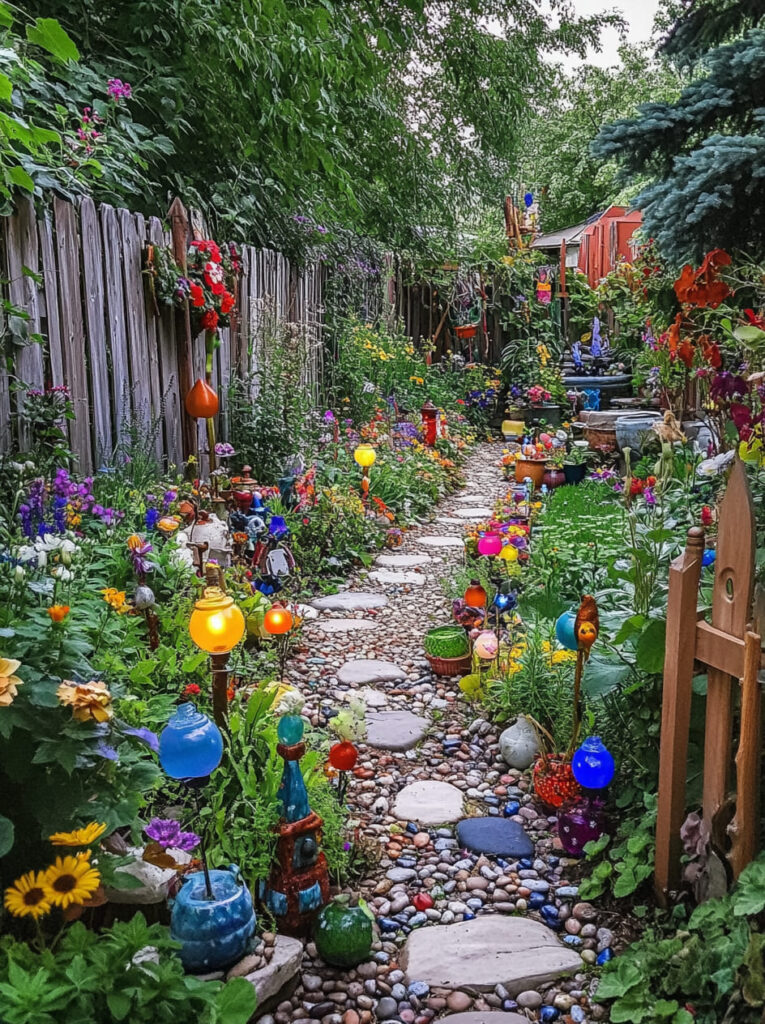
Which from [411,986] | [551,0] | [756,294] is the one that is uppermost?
[551,0]

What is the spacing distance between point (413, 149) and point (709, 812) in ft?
25.2

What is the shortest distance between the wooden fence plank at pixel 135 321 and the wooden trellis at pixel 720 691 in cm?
306

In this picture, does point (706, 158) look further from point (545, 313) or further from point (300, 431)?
point (545, 313)

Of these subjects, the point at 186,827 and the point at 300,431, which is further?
the point at 300,431

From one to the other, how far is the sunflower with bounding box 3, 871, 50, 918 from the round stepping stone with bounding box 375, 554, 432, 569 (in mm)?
3802

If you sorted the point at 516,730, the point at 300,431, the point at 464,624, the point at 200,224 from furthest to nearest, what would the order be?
the point at 300,431 → the point at 200,224 → the point at 464,624 → the point at 516,730

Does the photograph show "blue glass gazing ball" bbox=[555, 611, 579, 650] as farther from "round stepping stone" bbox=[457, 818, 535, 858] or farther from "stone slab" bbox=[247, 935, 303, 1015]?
"stone slab" bbox=[247, 935, 303, 1015]

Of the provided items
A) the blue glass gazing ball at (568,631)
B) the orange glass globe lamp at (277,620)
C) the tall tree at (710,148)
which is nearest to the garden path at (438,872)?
the orange glass globe lamp at (277,620)

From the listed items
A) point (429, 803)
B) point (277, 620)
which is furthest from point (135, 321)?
point (429, 803)

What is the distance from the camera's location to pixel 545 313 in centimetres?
1096

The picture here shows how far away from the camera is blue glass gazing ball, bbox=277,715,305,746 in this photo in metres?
2.03

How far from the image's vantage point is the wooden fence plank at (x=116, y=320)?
4004 millimetres

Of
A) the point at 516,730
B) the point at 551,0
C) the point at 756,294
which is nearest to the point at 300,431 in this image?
the point at 516,730

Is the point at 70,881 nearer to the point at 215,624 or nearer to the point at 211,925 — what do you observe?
the point at 211,925
